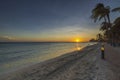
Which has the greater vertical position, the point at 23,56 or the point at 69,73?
the point at 69,73

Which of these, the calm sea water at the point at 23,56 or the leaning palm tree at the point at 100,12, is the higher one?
the leaning palm tree at the point at 100,12

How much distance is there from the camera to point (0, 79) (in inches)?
308

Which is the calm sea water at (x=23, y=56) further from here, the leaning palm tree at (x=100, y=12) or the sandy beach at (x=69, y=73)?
the leaning palm tree at (x=100, y=12)

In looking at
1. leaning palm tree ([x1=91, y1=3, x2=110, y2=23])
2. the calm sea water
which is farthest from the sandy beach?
leaning palm tree ([x1=91, y1=3, x2=110, y2=23])

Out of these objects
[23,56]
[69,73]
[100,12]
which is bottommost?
[23,56]

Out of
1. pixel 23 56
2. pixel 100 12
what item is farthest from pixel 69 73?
pixel 100 12

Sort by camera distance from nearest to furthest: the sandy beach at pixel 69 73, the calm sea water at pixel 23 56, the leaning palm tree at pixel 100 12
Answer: the sandy beach at pixel 69 73, the calm sea water at pixel 23 56, the leaning palm tree at pixel 100 12

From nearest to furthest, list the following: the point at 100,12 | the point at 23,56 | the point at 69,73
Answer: the point at 69,73 → the point at 23,56 → the point at 100,12

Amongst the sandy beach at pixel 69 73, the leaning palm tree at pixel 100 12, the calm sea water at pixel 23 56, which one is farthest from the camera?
the leaning palm tree at pixel 100 12

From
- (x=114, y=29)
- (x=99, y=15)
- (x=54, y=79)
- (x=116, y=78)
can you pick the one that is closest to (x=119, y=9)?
(x=99, y=15)

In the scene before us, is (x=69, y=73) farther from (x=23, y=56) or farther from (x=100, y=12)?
(x=100, y=12)

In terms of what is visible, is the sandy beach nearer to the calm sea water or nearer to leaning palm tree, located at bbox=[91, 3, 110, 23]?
the calm sea water

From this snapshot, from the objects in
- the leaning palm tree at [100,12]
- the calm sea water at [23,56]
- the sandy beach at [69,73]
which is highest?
the leaning palm tree at [100,12]

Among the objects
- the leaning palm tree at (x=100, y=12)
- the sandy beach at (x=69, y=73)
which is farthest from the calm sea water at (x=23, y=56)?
the leaning palm tree at (x=100, y=12)
